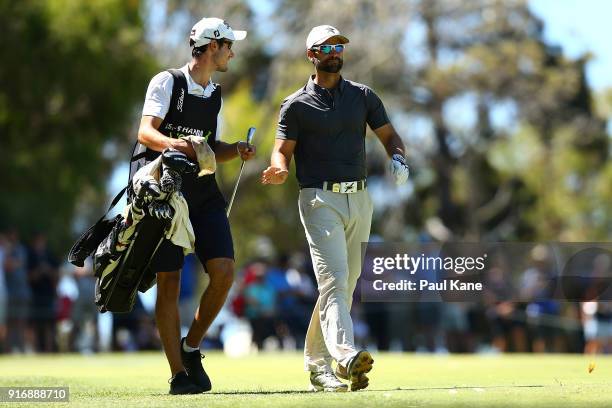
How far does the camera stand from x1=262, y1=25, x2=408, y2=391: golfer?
9461 millimetres

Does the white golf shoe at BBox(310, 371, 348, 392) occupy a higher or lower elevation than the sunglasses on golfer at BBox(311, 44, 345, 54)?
lower

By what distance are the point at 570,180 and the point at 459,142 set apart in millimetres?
9948

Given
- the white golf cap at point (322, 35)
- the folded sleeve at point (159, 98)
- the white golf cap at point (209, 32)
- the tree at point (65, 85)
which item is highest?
the tree at point (65, 85)

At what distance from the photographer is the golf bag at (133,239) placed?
8.84m

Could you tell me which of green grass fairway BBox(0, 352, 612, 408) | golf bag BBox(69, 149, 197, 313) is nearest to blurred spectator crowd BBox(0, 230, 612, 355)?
green grass fairway BBox(0, 352, 612, 408)

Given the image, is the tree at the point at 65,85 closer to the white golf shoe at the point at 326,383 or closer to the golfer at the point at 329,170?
the golfer at the point at 329,170

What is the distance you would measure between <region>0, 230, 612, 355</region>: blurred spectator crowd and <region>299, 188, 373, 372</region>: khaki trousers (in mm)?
12136

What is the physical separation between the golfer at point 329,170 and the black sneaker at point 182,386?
92 cm

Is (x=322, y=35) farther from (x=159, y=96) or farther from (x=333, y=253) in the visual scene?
(x=333, y=253)

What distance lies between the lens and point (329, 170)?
31.3ft

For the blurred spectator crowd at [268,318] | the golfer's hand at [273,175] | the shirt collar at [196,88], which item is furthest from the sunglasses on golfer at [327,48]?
the blurred spectator crowd at [268,318]

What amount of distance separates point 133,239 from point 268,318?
48.3 ft

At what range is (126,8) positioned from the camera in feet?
106

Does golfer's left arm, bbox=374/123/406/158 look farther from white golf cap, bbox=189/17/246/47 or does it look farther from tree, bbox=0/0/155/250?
tree, bbox=0/0/155/250
